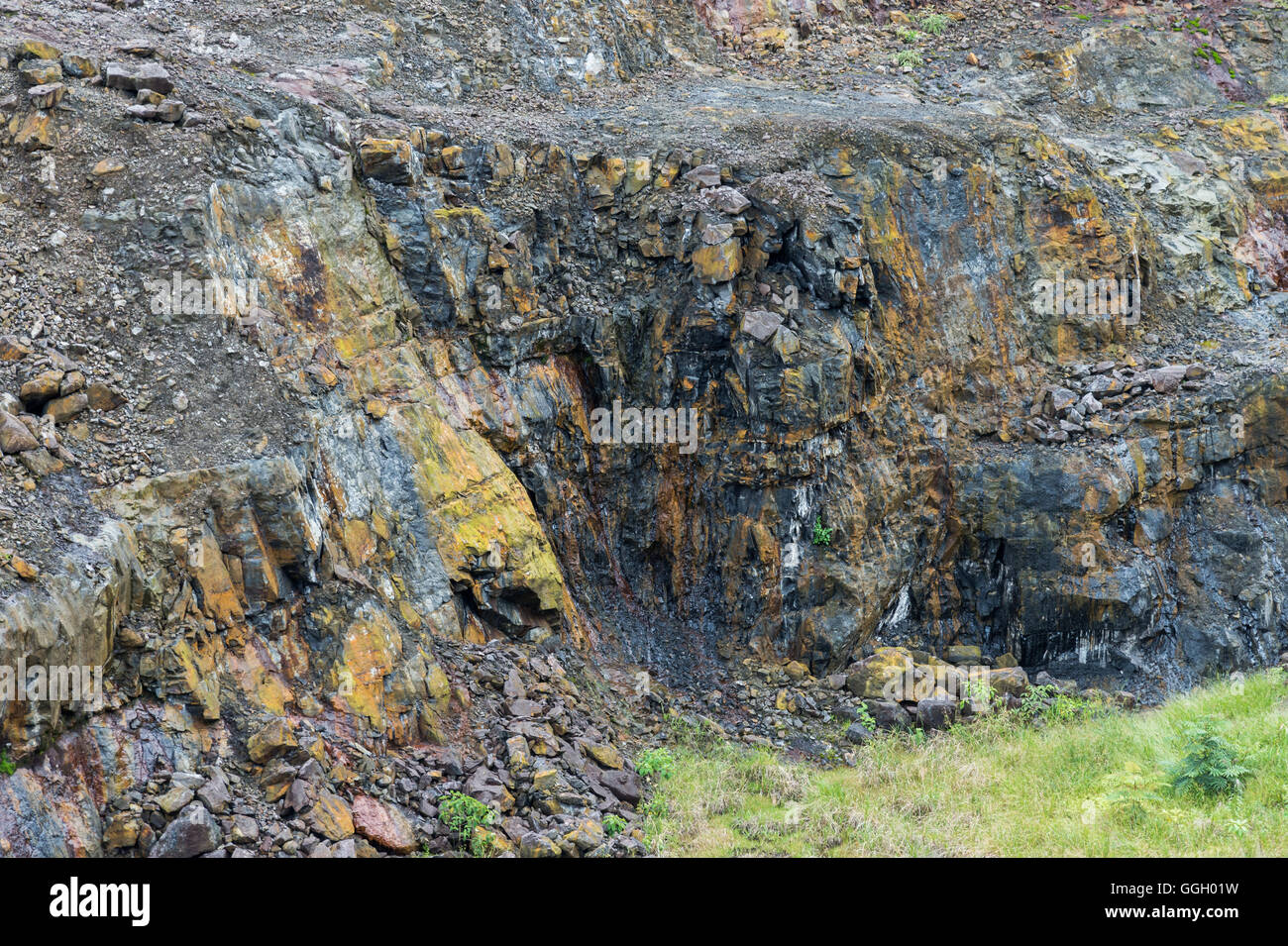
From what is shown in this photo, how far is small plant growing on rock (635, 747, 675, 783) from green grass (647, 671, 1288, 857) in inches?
3.6

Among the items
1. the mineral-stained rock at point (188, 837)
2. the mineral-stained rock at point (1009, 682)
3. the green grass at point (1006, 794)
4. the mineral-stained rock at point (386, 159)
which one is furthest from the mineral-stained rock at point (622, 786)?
the mineral-stained rock at point (386, 159)

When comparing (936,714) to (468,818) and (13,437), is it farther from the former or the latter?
(13,437)

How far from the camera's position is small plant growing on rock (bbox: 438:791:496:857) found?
26.6ft

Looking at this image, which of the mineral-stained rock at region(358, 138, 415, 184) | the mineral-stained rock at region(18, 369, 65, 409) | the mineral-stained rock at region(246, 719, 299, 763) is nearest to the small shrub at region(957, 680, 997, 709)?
the mineral-stained rock at region(246, 719, 299, 763)

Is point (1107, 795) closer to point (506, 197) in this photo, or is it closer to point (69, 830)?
point (69, 830)

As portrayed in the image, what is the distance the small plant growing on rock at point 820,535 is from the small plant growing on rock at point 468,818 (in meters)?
6.30

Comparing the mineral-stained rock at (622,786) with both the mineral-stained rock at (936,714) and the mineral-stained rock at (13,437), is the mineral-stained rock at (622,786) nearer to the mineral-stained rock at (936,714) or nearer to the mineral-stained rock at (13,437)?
the mineral-stained rock at (936,714)

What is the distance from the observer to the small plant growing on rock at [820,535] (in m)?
13.2

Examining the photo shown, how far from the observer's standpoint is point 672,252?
1335 centimetres

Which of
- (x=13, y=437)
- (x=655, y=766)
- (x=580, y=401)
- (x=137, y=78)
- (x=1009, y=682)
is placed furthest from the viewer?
(x=580, y=401)

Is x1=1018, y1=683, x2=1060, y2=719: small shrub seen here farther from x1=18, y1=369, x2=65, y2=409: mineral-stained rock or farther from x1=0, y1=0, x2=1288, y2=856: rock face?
x1=18, y1=369, x2=65, y2=409: mineral-stained rock

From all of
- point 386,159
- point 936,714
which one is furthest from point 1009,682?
point 386,159

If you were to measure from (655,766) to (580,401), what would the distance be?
504 centimetres

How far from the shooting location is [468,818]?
27.3 feet
